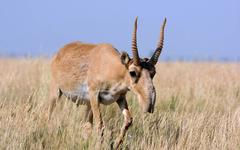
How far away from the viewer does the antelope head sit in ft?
23.3

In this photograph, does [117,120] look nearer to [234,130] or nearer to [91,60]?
[91,60]

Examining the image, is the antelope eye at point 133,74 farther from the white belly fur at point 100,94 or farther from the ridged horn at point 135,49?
the white belly fur at point 100,94

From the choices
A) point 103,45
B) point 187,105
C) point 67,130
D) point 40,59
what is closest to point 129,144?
point 67,130

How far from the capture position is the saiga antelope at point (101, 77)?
7.30 meters

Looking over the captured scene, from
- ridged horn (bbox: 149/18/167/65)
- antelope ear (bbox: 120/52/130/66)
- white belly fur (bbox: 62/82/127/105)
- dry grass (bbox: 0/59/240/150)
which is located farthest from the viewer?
white belly fur (bbox: 62/82/127/105)

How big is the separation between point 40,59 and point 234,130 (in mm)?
9777

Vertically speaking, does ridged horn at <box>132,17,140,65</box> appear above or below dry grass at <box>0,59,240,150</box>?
above

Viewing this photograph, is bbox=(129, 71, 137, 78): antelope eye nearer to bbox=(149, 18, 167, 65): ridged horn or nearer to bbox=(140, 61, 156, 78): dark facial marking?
bbox=(140, 61, 156, 78): dark facial marking

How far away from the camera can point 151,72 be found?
7.28 m

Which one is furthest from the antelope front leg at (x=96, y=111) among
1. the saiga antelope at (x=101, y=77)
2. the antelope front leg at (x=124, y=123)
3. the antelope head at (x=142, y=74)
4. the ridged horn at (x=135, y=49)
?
the ridged horn at (x=135, y=49)

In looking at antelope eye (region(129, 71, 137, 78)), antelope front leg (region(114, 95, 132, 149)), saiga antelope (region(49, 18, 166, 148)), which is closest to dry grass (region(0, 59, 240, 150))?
antelope front leg (region(114, 95, 132, 149))

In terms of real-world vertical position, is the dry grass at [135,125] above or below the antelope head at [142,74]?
below

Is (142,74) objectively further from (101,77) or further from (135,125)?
(135,125)

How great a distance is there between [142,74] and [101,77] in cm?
97
